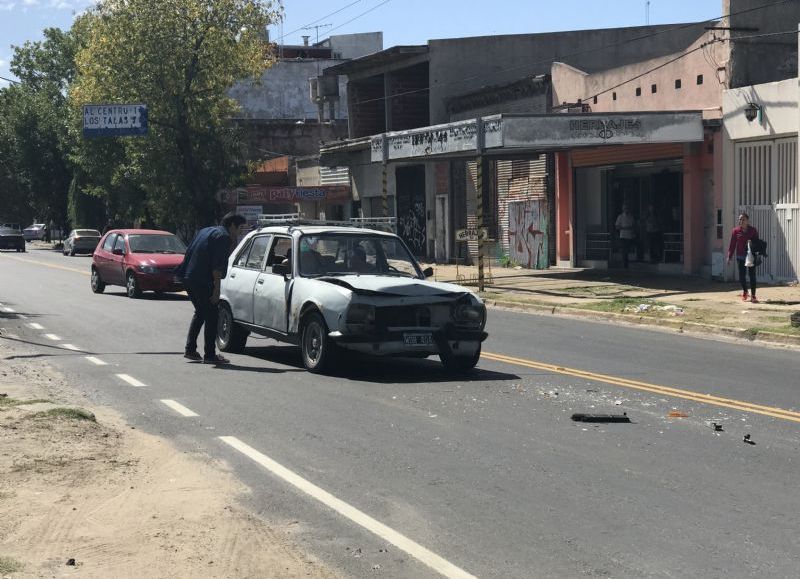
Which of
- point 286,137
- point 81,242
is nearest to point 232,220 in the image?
point 286,137

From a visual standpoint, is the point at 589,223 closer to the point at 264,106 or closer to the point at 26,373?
the point at 26,373

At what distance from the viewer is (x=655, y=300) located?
23219mm

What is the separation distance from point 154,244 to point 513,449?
2054 cm

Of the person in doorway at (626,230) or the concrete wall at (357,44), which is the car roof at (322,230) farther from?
the concrete wall at (357,44)

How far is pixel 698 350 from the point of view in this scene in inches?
638

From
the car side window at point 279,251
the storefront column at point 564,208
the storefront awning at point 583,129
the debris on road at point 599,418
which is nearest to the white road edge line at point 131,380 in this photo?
the car side window at point 279,251

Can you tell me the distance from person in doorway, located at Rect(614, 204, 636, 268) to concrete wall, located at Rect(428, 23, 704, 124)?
10.4m

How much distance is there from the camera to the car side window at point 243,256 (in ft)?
49.3

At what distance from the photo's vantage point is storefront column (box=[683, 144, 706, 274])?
92.9 ft

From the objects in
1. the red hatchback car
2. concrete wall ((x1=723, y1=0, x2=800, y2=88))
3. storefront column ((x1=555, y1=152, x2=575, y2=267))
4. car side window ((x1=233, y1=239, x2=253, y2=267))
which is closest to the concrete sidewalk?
storefront column ((x1=555, y1=152, x2=575, y2=267))

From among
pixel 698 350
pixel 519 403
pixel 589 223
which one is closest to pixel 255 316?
pixel 519 403

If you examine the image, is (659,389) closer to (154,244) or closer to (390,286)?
(390,286)

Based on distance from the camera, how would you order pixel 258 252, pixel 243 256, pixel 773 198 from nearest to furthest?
pixel 258 252, pixel 243 256, pixel 773 198

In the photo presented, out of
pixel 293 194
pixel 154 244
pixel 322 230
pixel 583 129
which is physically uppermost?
pixel 583 129
